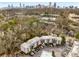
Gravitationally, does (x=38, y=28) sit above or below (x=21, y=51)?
above

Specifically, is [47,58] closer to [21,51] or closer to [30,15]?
[21,51]

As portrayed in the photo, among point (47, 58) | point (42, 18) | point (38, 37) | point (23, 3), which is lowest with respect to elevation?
point (47, 58)

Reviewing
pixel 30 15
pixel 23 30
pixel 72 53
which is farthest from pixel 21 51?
pixel 72 53

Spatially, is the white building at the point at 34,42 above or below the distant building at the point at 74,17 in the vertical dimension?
below

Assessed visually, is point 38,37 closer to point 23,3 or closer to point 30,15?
point 30,15

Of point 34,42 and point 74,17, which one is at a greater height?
point 74,17

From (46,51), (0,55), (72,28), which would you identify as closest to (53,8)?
(72,28)

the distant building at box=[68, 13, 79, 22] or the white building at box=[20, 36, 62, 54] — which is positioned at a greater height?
the distant building at box=[68, 13, 79, 22]

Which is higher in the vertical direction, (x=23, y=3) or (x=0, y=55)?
(x=23, y=3)

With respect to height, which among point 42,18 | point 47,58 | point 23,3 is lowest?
point 47,58
